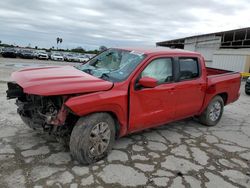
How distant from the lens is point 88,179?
3.48m

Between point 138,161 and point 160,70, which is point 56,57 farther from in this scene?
point 138,161

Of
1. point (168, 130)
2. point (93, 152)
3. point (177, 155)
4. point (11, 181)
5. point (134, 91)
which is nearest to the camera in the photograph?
point (11, 181)

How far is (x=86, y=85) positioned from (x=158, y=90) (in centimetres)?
142

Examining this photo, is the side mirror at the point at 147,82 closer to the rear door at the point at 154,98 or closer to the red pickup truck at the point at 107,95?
the red pickup truck at the point at 107,95

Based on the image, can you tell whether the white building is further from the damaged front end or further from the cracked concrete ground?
the damaged front end

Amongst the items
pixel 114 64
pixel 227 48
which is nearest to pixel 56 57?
pixel 227 48

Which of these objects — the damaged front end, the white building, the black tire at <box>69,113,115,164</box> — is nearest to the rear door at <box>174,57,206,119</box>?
the black tire at <box>69,113,115,164</box>

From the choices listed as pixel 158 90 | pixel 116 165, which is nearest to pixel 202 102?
pixel 158 90

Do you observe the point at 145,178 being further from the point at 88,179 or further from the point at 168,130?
the point at 168,130

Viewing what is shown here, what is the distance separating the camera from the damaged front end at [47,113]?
12.0 ft

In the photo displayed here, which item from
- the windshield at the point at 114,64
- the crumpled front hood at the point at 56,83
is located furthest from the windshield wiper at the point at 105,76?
the crumpled front hood at the point at 56,83

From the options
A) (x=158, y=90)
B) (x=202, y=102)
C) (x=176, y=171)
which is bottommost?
(x=176, y=171)

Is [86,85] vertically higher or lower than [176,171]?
higher

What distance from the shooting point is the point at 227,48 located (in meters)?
24.3
